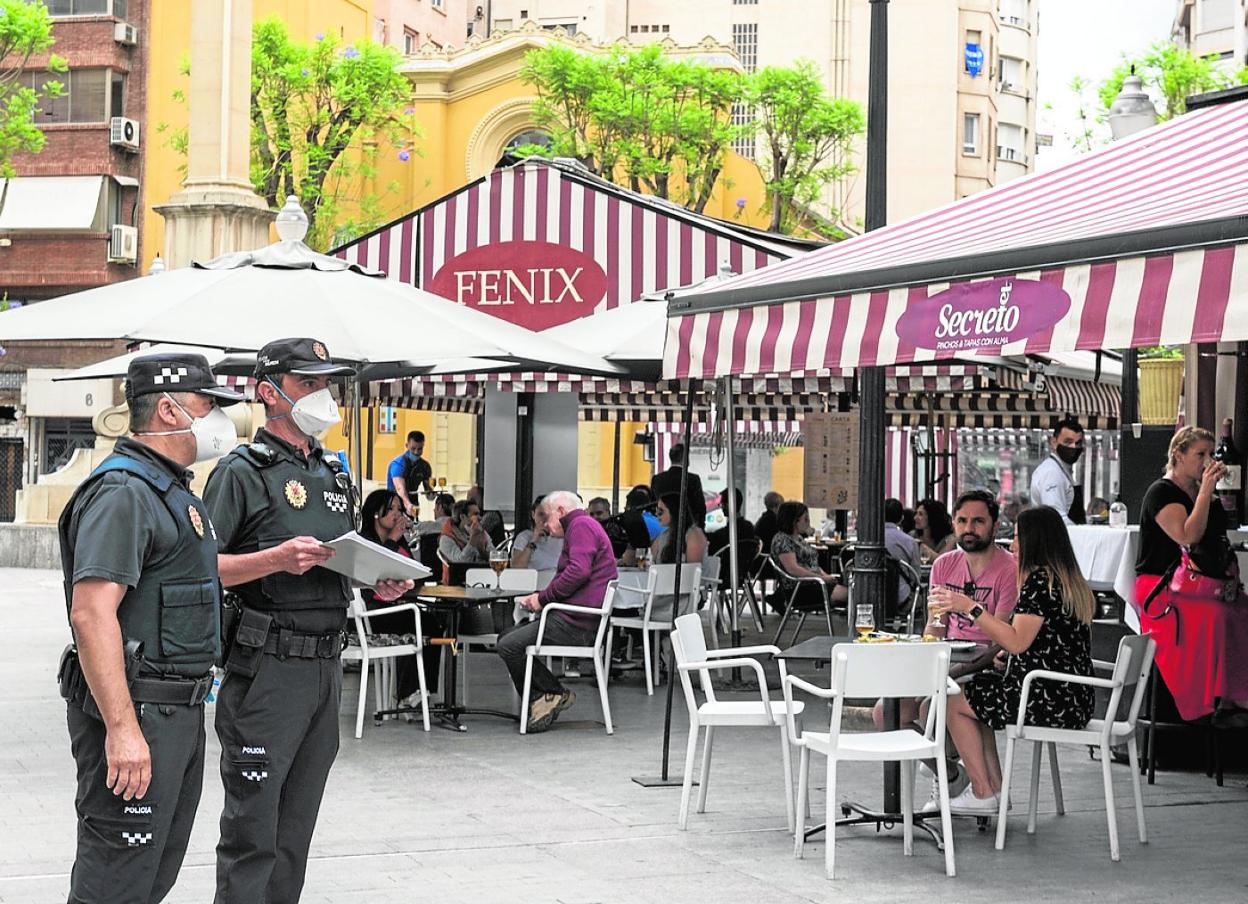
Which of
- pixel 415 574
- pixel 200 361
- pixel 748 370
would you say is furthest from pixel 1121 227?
pixel 200 361

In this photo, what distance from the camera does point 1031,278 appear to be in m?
6.12

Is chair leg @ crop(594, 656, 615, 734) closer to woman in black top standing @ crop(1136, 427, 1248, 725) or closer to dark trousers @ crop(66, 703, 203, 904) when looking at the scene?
woman in black top standing @ crop(1136, 427, 1248, 725)

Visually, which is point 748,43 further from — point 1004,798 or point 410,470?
point 1004,798

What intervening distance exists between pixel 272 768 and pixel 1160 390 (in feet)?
27.1

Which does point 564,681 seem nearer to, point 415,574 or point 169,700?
point 415,574

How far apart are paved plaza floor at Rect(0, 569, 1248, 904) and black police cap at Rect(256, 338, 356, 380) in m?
1.93

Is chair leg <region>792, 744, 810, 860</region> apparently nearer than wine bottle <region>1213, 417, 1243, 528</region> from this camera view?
Yes

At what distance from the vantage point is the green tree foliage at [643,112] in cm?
4234

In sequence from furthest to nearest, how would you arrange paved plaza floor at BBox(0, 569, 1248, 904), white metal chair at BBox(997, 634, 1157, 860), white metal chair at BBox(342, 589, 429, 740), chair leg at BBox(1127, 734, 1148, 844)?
white metal chair at BBox(342, 589, 429, 740) → chair leg at BBox(1127, 734, 1148, 844) → white metal chair at BBox(997, 634, 1157, 860) → paved plaza floor at BBox(0, 569, 1248, 904)

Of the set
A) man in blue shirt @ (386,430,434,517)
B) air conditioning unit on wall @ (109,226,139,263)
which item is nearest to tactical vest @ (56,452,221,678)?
man in blue shirt @ (386,430,434,517)

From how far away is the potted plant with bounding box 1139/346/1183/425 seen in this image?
38.0ft

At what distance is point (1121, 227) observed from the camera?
5922mm

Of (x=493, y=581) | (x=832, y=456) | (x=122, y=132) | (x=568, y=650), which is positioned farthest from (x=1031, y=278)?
(x=122, y=132)

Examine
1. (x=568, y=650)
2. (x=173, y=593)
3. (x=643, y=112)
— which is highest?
(x=643, y=112)
